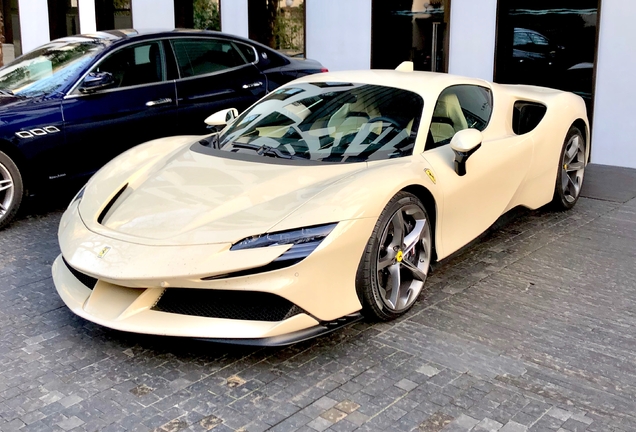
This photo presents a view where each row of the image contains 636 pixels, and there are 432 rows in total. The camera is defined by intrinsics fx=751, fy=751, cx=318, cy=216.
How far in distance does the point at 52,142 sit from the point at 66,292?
266cm

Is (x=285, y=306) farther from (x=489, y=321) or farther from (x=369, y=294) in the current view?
(x=489, y=321)

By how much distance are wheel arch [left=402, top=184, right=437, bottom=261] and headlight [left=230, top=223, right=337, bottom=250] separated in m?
0.79

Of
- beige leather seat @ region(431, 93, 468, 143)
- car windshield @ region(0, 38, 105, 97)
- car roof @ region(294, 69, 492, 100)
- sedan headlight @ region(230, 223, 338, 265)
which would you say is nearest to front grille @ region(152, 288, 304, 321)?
sedan headlight @ region(230, 223, 338, 265)

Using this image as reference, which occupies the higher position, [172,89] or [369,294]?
[172,89]

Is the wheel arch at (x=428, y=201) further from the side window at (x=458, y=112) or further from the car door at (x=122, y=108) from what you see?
the car door at (x=122, y=108)

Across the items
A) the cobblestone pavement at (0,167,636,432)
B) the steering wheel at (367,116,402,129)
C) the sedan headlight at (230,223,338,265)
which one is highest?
the steering wheel at (367,116,402,129)

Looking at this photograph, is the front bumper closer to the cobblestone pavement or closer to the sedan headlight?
the sedan headlight

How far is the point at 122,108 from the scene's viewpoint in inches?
267

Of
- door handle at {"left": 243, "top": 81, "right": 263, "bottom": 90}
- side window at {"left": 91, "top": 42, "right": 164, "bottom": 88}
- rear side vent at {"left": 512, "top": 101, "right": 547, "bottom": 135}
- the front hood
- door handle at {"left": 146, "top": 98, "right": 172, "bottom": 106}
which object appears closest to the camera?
the front hood

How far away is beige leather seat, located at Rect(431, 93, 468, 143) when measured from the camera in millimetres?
4832

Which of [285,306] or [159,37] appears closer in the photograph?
[285,306]

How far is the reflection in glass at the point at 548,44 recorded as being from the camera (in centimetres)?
867

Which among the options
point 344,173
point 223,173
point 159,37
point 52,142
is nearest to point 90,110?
point 52,142

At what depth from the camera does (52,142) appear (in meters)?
6.31
